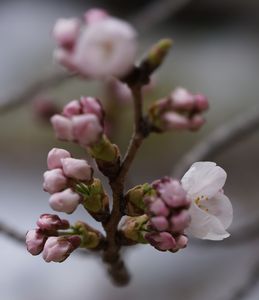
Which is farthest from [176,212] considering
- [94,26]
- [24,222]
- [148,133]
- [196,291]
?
[24,222]

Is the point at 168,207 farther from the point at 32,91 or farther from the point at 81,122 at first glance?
the point at 32,91

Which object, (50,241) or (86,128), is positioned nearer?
(86,128)

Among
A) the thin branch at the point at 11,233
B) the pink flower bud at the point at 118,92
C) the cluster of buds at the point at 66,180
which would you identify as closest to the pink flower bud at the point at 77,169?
the cluster of buds at the point at 66,180

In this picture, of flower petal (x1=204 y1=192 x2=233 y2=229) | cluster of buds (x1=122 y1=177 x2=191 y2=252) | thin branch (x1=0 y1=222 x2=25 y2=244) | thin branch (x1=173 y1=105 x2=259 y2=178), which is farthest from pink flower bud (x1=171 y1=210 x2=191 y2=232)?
thin branch (x1=173 y1=105 x2=259 y2=178)

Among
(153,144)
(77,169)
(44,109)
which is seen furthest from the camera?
(153,144)

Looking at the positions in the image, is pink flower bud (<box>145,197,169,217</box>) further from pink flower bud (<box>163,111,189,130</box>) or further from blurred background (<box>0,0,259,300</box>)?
blurred background (<box>0,0,259,300</box>)

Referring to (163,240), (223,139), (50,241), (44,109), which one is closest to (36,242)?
(50,241)

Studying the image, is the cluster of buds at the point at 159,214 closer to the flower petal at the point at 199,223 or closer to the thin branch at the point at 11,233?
the flower petal at the point at 199,223

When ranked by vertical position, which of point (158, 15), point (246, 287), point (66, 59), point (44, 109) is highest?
point (66, 59)

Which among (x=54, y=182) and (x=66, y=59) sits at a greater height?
(x=66, y=59)
